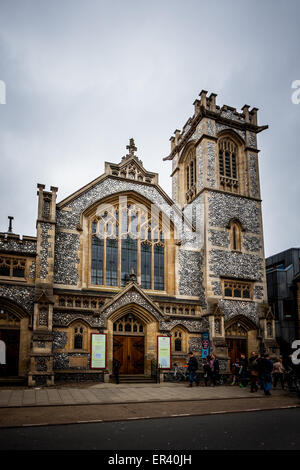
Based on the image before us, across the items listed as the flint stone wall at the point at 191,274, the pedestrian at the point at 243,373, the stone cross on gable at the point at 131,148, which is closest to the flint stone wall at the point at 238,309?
the flint stone wall at the point at 191,274

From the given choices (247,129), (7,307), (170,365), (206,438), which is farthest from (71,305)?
(247,129)

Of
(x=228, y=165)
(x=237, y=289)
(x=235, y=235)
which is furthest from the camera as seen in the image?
(x=228, y=165)

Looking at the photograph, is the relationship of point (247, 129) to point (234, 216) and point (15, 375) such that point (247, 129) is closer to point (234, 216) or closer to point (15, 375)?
point (234, 216)

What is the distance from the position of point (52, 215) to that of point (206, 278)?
30.9 feet

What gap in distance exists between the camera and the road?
6906mm

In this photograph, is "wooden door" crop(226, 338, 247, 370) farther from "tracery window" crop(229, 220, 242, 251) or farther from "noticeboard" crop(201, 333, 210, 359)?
"tracery window" crop(229, 220, 242, 251)

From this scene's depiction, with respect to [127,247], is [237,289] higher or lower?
lower

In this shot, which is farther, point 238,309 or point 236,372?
point 238,309

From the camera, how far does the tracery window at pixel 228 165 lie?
84.4 ft

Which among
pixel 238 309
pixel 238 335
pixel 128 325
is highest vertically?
pixel 238 309

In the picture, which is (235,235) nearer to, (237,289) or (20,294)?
(237,289)

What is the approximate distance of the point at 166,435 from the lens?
7773 millimetres

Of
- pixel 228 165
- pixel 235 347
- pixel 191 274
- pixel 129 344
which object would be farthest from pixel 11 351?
pixel 228 165

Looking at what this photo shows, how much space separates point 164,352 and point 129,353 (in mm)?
1845
